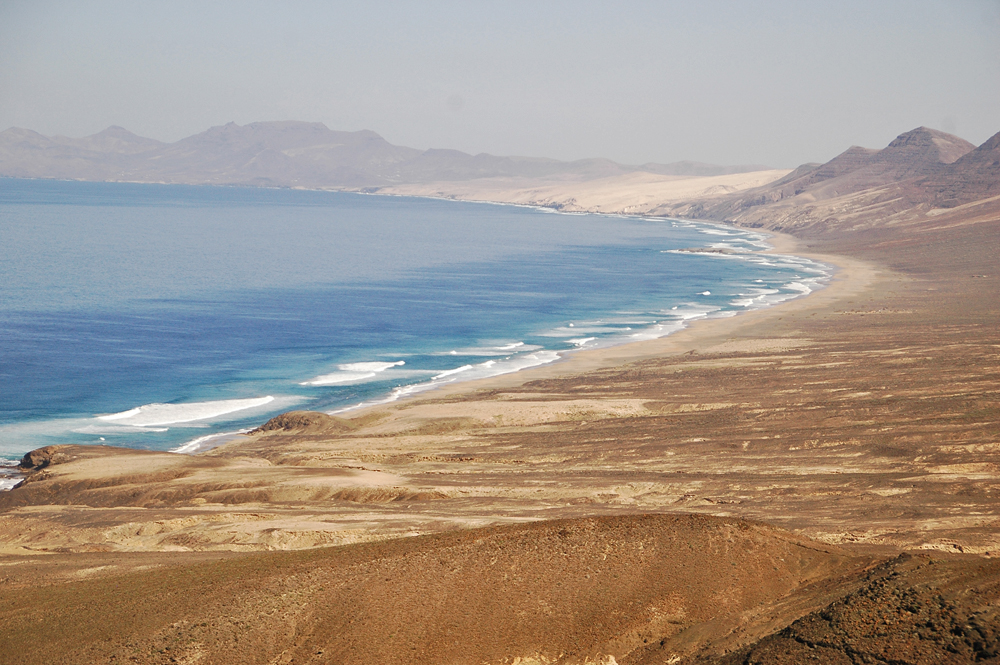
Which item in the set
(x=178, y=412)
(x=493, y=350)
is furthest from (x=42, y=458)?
(x=493, y=350)

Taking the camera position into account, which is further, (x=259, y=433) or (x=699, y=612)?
(x=259, y=433)

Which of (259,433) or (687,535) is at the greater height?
(687,535)

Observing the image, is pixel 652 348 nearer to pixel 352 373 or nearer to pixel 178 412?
pixel 352 373

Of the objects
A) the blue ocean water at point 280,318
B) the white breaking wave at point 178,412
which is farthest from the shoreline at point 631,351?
the white breaking wave at point 178,412

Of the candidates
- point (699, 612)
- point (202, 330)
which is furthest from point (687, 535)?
point (202, 330)

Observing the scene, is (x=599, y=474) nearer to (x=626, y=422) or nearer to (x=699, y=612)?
(x=626, y=422)

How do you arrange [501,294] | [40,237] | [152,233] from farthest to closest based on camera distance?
[152,233] → [40,237] → [501,294]

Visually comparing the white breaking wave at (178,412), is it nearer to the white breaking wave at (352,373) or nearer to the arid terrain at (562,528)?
the white breaking wave at (352,373)
